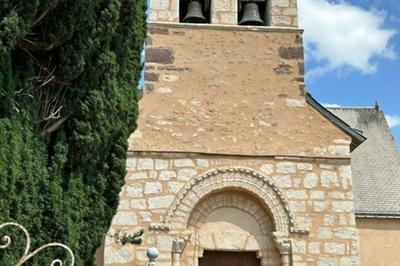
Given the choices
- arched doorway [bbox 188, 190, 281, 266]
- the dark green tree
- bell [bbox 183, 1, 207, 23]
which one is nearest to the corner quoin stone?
bell [bbox 183, 1, 207, 23]

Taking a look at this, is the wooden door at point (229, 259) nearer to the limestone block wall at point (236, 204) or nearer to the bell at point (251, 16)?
the limestone block wall at point (236, 204)

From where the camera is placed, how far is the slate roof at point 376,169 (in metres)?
13.3

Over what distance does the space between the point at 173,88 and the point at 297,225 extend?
305 centimetres

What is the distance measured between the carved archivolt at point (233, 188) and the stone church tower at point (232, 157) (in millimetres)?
16

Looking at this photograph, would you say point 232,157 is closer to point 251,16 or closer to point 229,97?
point 229,97

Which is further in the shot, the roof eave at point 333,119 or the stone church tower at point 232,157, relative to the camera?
the roof eave at point 333,119

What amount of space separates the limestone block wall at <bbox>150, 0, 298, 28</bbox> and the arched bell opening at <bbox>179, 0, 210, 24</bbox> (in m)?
0.20

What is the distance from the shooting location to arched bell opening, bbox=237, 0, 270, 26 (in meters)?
10.1

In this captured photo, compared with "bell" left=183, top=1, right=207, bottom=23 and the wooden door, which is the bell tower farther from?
the wooden door

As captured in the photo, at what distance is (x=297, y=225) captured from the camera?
29.9 ft

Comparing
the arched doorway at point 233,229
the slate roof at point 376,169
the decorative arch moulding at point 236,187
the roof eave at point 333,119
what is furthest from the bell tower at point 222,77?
the slate roof at point 376,169

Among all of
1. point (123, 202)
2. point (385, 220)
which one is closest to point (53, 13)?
point (123, 202)

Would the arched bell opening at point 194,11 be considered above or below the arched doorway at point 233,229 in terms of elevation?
above

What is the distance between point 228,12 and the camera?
33.0ft
